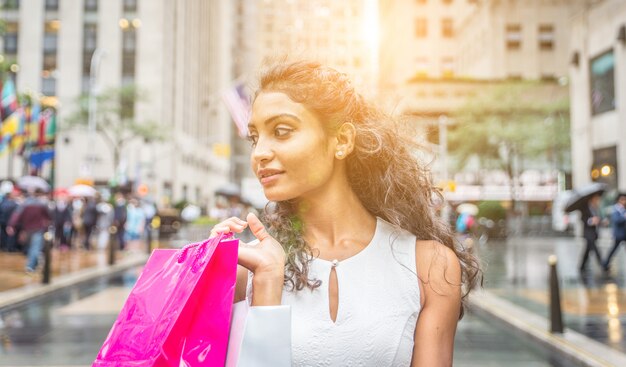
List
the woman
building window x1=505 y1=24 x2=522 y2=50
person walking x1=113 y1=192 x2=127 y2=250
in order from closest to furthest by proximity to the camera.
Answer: the woman
person walking x1=113 y1=192 x2=127 y2=250
building window x1=505 y1=24 x2=522 y2=50

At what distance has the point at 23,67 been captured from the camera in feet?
190

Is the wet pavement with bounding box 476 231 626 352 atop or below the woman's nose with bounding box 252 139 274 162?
below

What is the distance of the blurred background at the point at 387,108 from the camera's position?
1045 centimetres

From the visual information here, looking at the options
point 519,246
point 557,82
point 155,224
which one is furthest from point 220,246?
point 557,82

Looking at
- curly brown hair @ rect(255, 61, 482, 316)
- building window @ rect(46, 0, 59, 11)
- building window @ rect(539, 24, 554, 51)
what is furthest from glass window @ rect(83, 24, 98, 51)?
curly brown hair @ rect(255, 61, 482, 316)

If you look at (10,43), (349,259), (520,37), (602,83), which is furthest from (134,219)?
(520,37)

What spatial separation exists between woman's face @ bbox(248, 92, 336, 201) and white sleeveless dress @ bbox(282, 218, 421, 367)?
24 centimetres

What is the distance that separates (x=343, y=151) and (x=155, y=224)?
33.3m

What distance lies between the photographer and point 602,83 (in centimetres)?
3127

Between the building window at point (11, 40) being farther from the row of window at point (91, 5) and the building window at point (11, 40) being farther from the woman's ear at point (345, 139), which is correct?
the woman's ear at point (345, 139)

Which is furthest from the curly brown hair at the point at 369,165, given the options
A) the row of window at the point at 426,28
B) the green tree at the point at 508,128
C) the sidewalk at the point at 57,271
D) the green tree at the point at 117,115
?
the row of window at the point at 426,28

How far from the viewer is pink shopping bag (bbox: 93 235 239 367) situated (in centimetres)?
165

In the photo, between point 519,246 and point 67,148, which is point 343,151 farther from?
point 67,148

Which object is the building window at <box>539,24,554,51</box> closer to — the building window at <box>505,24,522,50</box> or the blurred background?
the blurred background
